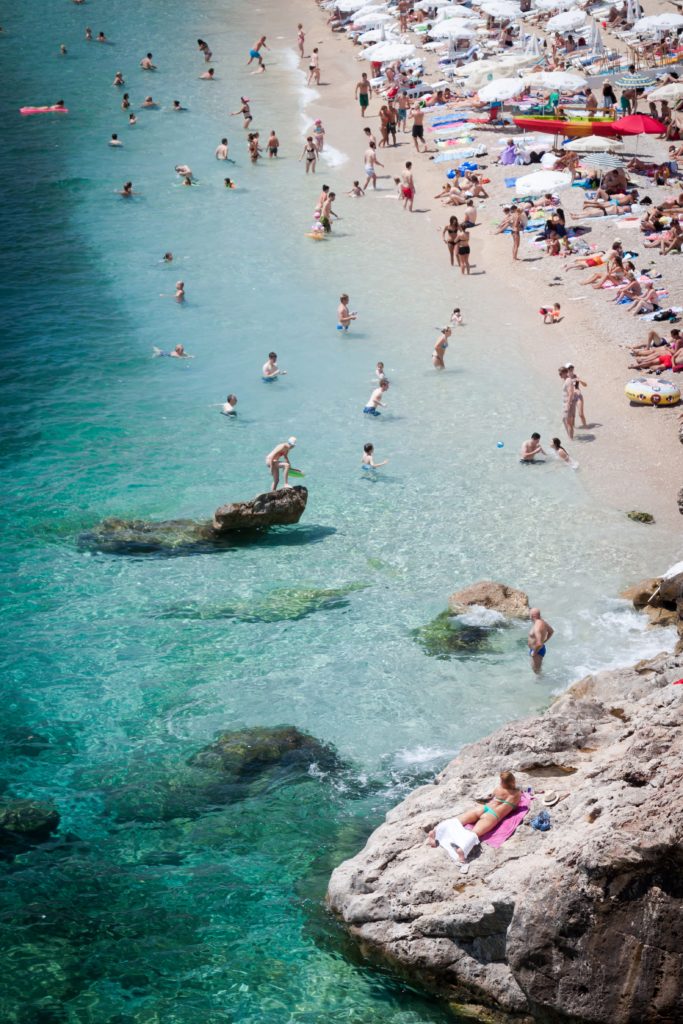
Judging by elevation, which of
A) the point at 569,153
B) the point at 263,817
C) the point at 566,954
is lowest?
the point at 263,817

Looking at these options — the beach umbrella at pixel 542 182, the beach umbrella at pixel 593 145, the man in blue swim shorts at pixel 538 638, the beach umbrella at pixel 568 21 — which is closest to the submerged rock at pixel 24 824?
the man in blue swim shorts at pixel 538 638

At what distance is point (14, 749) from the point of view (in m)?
15.7

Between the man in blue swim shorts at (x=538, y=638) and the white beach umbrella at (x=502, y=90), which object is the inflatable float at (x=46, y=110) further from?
the man in blue swim shorts at (x=538, y=638)

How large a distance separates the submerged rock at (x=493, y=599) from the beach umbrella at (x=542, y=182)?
1772 cm

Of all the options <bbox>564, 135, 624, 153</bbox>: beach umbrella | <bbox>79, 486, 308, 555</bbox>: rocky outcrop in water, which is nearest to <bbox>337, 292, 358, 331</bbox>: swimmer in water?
<bbox>79, 486, 308, 555</bbox>: rocky outcrop in water

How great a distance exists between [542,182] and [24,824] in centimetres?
2475

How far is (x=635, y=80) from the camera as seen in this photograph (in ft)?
128

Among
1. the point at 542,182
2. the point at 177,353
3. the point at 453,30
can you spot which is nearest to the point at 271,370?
the point at 177,353

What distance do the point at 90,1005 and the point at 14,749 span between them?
4890 mm

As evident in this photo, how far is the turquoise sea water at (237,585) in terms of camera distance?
12406 mm

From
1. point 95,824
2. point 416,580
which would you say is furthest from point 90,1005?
point 416,580

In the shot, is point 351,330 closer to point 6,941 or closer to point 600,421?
point 600,421

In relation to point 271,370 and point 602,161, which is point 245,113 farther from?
point 271,370

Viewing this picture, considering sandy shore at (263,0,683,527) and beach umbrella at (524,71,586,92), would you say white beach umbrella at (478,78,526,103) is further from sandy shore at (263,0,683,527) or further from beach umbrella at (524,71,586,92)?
sandy shore at (263,0,683,527)
